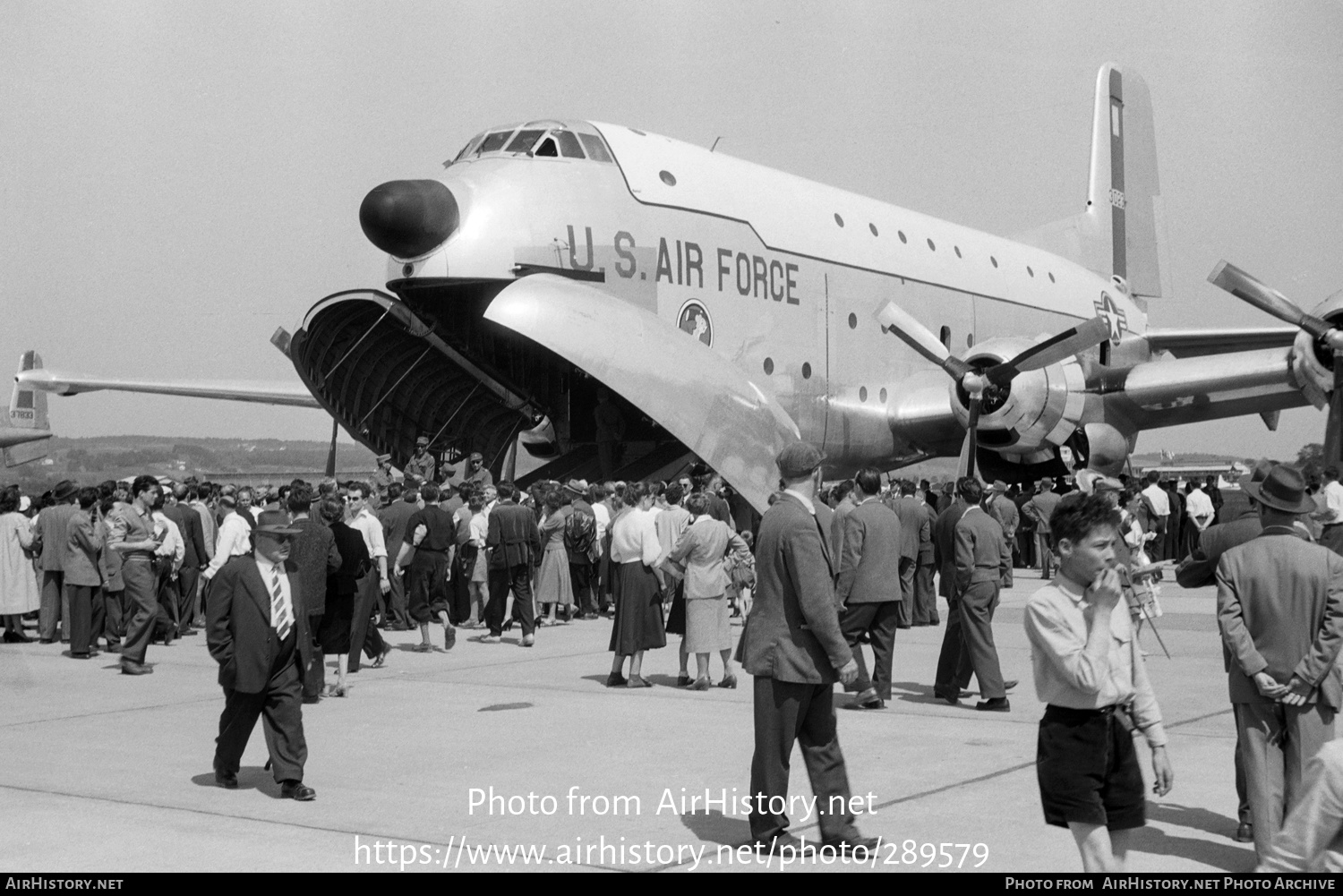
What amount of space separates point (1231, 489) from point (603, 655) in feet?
145

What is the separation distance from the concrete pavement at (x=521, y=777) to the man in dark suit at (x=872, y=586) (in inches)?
13.1

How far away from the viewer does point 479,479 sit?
18141 millimetres

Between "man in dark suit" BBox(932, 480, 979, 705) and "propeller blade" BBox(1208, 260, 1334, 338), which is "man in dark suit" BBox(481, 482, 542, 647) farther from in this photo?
"propeller blade" BBox(1208, 260, 1334, 338)

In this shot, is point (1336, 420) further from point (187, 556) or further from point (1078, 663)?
point (1078, 663)

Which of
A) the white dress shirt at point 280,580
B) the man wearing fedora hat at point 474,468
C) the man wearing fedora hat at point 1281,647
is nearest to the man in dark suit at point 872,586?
the white dress shirt at point 280,580

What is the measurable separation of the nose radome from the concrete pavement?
A: 5968 millimetres

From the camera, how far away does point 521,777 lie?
7.73 metres

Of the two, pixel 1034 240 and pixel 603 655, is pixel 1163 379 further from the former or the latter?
pixel 603 655

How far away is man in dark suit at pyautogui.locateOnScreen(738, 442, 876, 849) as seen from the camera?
6195 mm

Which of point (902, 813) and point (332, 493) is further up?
point (332, 493)

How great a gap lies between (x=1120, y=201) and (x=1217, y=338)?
30.2 ft

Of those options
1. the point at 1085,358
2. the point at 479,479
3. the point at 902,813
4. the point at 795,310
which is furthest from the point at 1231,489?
the point at 902,813

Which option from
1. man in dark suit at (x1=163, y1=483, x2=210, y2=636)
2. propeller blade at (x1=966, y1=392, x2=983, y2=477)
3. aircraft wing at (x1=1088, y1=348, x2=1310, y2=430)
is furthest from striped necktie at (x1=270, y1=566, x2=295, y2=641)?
A: aircraft wing at (x1=1088, y1=348, x2=1310, y2=430)

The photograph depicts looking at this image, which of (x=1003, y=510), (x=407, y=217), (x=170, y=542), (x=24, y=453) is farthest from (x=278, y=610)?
(x=24, y=453)
